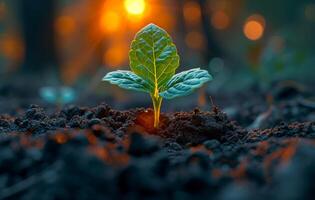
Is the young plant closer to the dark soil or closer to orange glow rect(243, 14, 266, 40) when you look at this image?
the dark soil

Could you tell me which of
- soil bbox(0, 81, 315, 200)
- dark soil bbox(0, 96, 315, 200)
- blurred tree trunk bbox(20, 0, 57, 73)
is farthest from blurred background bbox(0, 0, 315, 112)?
dark soil bbox(0, 96, 315, 200)

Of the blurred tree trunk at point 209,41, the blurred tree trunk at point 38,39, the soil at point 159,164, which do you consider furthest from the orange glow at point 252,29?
the soil at point 159,164

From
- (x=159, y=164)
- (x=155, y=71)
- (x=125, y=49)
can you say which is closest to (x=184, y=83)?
(x=155, y=71)

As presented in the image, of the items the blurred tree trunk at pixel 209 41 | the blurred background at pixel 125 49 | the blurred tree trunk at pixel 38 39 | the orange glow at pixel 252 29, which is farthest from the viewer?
the orange glow at pixel 252 29

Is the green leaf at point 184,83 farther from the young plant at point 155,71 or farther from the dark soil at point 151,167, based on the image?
the dark soil at point 151,167

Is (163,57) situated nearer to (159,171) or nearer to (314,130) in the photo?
(314,130)

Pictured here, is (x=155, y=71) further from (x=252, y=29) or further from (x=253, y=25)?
(x=252, y=29)
